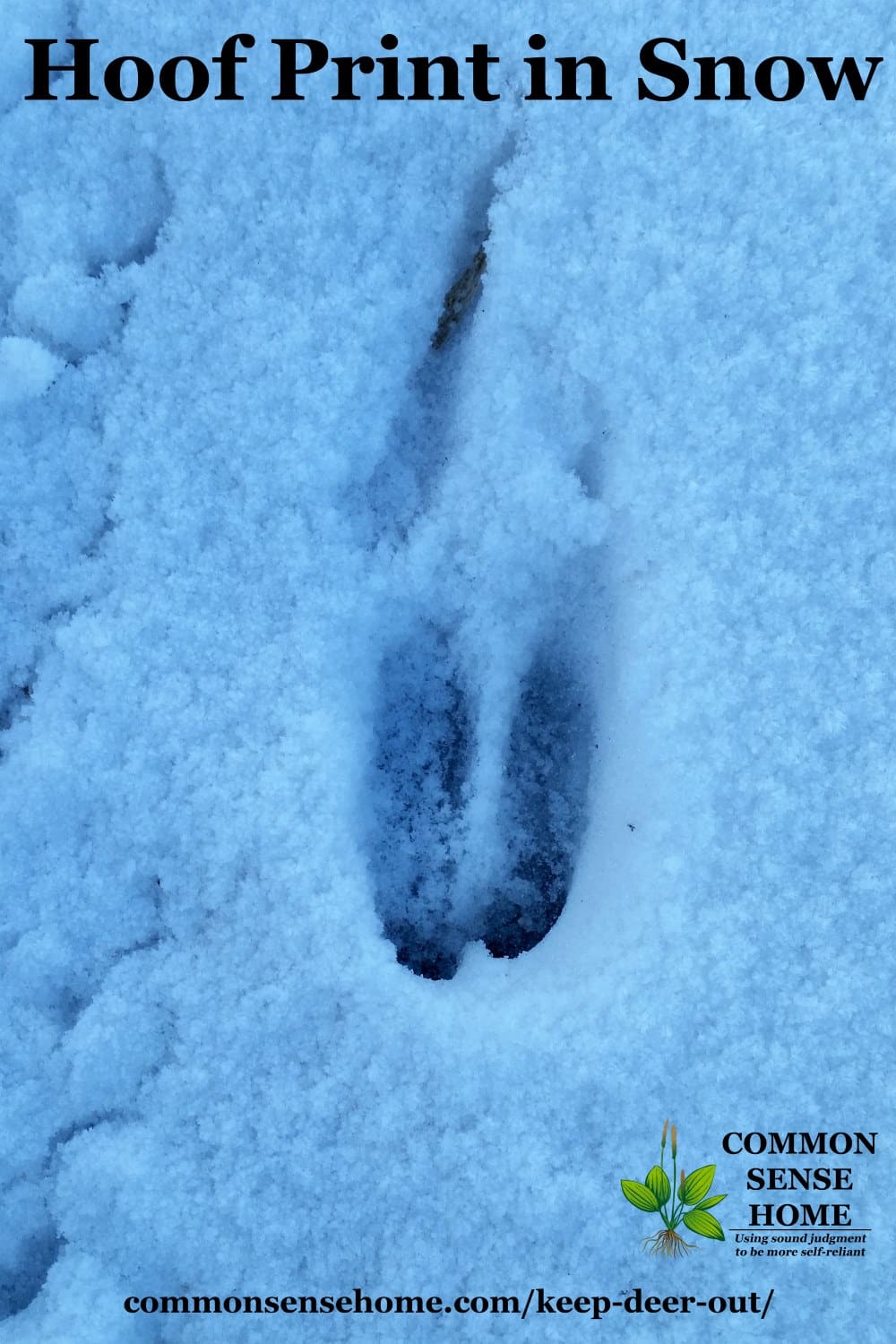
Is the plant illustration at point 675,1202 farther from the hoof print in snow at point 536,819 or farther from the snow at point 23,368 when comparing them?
the snow at point 23,368

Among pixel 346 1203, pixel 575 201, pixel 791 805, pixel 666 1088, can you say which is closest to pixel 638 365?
pixel 575 201

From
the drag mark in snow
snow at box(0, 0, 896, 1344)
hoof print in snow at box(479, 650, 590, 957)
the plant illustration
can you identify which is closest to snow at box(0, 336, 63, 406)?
snow at box(0, 0, 896, 1344)

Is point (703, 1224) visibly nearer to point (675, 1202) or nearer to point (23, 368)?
point (675, 1202)

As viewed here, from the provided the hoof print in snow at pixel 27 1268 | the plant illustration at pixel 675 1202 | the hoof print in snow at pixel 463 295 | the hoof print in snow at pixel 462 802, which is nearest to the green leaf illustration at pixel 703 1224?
the plant illustration at pixel 675 1202

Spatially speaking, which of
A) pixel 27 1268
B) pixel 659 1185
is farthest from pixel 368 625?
pixel 27 1268

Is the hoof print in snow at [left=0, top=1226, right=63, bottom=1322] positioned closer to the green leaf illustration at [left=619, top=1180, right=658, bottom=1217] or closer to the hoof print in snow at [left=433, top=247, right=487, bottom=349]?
the green leaf illustration at [left=619, top=1180, right=658, bottom=1217]

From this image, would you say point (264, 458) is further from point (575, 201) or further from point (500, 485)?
point (575, 201)
